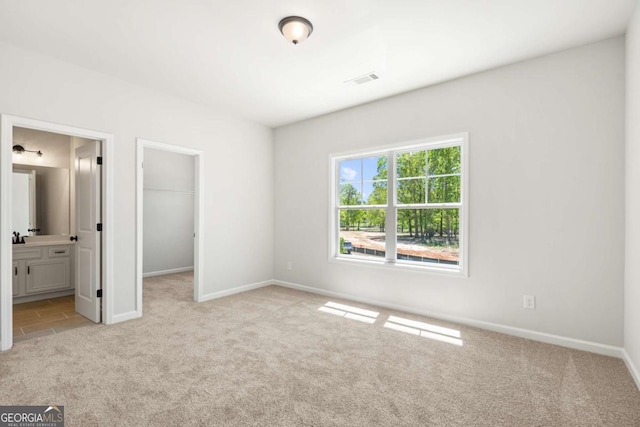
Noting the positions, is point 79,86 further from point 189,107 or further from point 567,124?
point 567,124

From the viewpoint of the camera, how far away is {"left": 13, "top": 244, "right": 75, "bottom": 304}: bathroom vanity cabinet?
14.0 feet

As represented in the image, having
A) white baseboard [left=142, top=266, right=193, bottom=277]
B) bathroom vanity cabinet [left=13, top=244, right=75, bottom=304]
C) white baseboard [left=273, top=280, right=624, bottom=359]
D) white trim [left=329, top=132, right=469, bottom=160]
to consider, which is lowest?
white baseboard [left=142, top=266, right=193, bottom=277]

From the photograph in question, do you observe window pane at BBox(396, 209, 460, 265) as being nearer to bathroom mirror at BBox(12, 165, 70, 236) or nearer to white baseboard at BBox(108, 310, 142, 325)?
white baseboard at BBox(108, 310, 142, 325)

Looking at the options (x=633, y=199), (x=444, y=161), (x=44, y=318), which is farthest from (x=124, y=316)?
(x=633, y=199)

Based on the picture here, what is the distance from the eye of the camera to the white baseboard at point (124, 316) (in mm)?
3534

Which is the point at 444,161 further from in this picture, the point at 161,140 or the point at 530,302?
the point at 161,140

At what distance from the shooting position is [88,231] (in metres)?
3.65

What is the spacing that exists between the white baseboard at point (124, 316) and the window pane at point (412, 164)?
12.5ft

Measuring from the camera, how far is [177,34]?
8.93ft

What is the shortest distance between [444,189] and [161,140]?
3.69 m

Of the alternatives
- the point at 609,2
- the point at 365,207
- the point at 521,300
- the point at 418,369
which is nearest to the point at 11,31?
the point at 365,207

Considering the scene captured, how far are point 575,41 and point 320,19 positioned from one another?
7.78 feet

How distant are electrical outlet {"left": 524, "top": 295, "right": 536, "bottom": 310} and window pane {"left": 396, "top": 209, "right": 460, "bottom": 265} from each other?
0.77 m

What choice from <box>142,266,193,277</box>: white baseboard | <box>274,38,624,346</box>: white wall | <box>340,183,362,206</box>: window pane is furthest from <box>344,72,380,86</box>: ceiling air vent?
<box>142,266,193,277</box>: white baseboard
